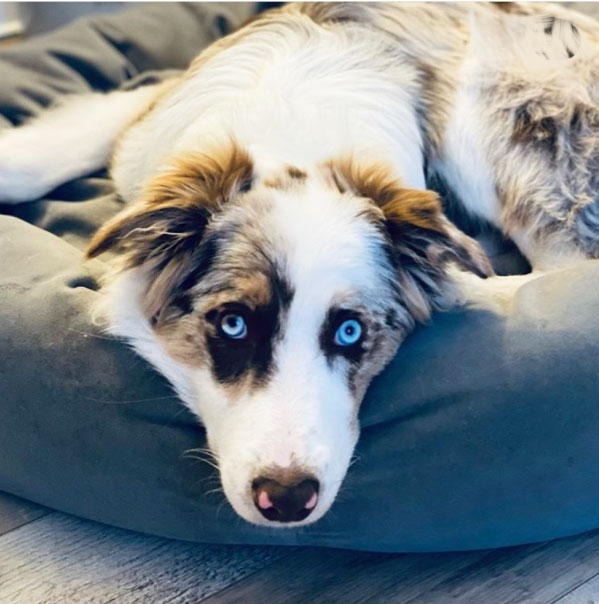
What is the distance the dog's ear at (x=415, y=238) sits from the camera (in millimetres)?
1805

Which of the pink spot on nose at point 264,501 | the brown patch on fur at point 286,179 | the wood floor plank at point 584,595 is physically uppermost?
the brown patch on fur at point 286,179

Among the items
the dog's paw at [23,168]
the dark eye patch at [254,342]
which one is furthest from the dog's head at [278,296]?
the dog's paw at [23,168]

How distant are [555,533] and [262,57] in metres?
1.44

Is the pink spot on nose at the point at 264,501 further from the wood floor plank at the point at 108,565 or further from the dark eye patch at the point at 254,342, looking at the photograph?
the wood floor plank at the point at 108,565

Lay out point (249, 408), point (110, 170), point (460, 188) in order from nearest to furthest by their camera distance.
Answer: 1. point (249, 408)
2. point (460, 188)
3. point (110, 170)

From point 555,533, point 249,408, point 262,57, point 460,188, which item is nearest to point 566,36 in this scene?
point 460,188

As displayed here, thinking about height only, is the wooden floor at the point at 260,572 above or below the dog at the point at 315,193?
below

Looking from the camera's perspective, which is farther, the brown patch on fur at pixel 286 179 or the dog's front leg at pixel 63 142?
the dog's front leg at pixel 63 142

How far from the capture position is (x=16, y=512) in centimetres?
207

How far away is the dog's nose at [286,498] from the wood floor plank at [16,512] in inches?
28.9

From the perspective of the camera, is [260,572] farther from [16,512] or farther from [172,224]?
[172,224]

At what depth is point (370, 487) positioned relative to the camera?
180 cm

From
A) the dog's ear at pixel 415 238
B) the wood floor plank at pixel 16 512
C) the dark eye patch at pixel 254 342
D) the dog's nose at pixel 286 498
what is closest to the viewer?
the dog's nose at pixel 286 498

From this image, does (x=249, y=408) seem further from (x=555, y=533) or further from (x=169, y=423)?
(x=555, y=533)
